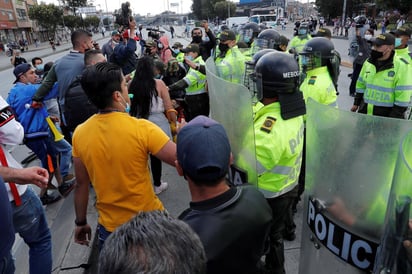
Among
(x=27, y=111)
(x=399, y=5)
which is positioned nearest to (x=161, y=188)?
(x=27, y=111)

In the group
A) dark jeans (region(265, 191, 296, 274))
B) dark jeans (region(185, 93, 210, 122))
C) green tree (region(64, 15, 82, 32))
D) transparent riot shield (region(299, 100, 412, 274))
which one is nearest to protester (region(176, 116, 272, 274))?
transparent riot shield (region(299, 100, 412, 274))

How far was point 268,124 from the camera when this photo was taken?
1911mm

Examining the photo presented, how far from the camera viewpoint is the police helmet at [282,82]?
6.61 ft

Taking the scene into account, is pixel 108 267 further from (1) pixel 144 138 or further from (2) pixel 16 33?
(2) pixel 16 33

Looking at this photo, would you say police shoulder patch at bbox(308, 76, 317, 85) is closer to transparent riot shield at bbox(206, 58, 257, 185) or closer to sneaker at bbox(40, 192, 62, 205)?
transparent riot shield at bbox(206, 58, 257, 185)

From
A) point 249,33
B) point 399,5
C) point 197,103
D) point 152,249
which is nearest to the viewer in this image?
point 152,249

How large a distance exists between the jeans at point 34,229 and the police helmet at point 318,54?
286 cm

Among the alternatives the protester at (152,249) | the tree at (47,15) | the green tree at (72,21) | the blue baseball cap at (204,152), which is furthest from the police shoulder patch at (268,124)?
the green tree at (72,21)

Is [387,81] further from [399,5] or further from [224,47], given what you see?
[399,5]

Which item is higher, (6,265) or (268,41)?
(268,41)

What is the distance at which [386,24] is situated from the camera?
2667 centimetres

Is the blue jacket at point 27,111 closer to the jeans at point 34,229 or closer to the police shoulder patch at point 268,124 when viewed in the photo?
the jeans at point 34,229

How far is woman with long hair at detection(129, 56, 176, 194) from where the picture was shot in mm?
3344

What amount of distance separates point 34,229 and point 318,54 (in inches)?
120
